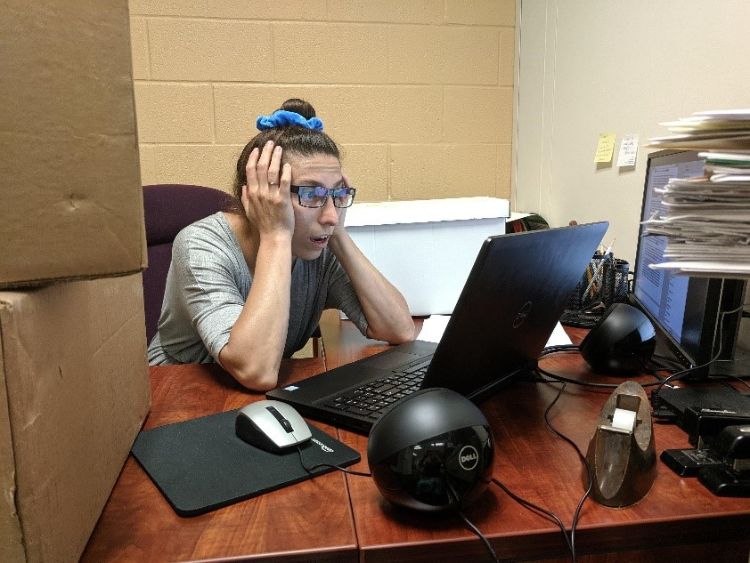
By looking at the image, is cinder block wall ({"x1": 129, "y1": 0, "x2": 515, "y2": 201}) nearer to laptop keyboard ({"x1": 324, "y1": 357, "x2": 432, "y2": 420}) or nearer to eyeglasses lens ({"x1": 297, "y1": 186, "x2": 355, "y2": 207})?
eyeglasses lens ({"x1": 297, "y1": 186, "x2": 355, "y2": 207})

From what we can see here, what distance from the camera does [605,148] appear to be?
169 cm

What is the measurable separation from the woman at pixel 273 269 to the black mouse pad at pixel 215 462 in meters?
0.20

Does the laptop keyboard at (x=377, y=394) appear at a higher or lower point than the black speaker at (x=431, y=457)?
lower

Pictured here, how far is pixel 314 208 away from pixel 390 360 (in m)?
0.39

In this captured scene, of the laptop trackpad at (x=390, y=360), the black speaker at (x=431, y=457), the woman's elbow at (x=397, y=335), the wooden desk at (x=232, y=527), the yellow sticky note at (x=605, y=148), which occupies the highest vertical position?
the yellow sticky note at (x=605, y=148)

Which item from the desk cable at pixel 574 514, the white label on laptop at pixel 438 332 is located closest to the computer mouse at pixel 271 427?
the desk cable at pixel 574 514

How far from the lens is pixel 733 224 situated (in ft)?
2.17

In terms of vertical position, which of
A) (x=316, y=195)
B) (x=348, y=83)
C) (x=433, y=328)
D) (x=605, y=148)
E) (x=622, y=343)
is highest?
(x=348, y=83)

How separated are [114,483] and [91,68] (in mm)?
450

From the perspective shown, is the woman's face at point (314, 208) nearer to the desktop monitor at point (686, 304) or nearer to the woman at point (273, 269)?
the woman at point (273, 269)

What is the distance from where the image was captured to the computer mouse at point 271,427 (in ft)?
2.35

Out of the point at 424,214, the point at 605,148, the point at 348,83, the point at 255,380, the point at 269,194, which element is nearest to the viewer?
the point at 255,380

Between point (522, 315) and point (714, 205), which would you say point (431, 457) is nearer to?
point (522, 315)

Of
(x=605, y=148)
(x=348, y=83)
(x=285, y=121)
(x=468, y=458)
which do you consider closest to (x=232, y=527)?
(x=468, y=458)
